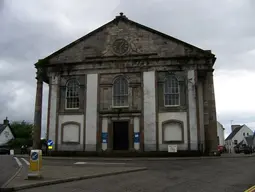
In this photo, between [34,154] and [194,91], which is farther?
[194,91]

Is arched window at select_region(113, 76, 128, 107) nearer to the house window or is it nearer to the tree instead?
the house window

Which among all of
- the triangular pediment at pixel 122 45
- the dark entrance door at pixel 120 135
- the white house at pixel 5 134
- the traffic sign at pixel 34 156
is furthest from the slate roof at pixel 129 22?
the white house at pixel 5 134

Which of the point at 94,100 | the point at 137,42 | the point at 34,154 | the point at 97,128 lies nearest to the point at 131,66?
the point at 137,42

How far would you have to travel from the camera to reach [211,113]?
89.6 ft

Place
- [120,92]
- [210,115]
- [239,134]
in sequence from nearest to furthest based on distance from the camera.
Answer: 1. [210,115]
2. [120,92]
3. [239,134]

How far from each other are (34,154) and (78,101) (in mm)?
17795

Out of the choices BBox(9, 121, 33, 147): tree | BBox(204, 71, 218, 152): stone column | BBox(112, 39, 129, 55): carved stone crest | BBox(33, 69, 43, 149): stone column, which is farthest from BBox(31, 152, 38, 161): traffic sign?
BBox(9, 121, 33, 147): tree

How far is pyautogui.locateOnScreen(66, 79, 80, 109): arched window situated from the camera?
29.5m

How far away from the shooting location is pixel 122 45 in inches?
1165

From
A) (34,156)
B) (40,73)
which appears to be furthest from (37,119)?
(34,156)

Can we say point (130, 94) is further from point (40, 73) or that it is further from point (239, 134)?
point (239, 134)

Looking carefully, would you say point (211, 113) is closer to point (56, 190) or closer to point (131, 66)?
point (131, 66)

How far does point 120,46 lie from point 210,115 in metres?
10.4

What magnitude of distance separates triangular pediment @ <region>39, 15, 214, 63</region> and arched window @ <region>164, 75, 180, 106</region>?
7.46ft
